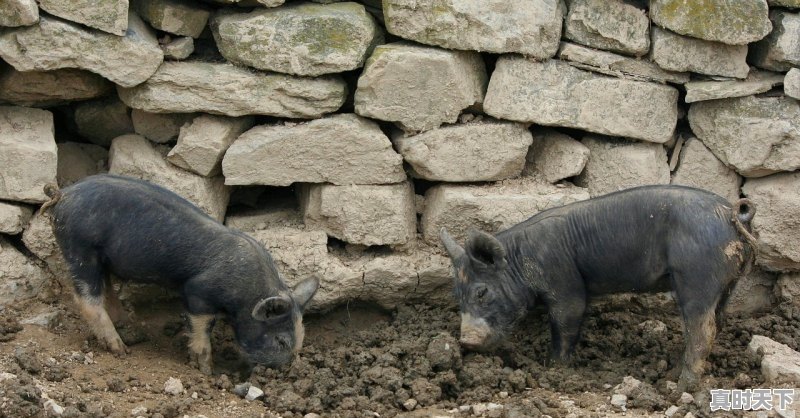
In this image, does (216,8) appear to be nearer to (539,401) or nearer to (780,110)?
(539,401)

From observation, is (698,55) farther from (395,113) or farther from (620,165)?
(395,113)

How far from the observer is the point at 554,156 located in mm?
9406

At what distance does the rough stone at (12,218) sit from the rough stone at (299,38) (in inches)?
81.2

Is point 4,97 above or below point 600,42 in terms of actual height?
below

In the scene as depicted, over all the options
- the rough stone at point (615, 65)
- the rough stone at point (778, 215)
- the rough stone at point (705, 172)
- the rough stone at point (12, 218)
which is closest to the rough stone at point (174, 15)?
the rough stone at point (12, 218)

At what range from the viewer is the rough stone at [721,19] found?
8594mm

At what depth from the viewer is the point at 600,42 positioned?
353 inches

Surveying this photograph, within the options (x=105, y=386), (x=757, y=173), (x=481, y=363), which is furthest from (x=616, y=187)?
(x=105, y=386)

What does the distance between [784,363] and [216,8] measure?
16.5 ft

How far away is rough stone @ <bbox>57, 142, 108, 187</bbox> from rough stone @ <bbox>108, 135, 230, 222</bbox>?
12.0 inches

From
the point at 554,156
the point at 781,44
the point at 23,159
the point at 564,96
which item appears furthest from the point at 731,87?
the point at 23,159

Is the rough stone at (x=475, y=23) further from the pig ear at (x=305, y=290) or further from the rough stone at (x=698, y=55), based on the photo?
the pig ear at (x=305, y=290)

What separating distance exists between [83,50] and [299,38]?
1.59 m

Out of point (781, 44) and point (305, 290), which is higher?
point (781, 44)
